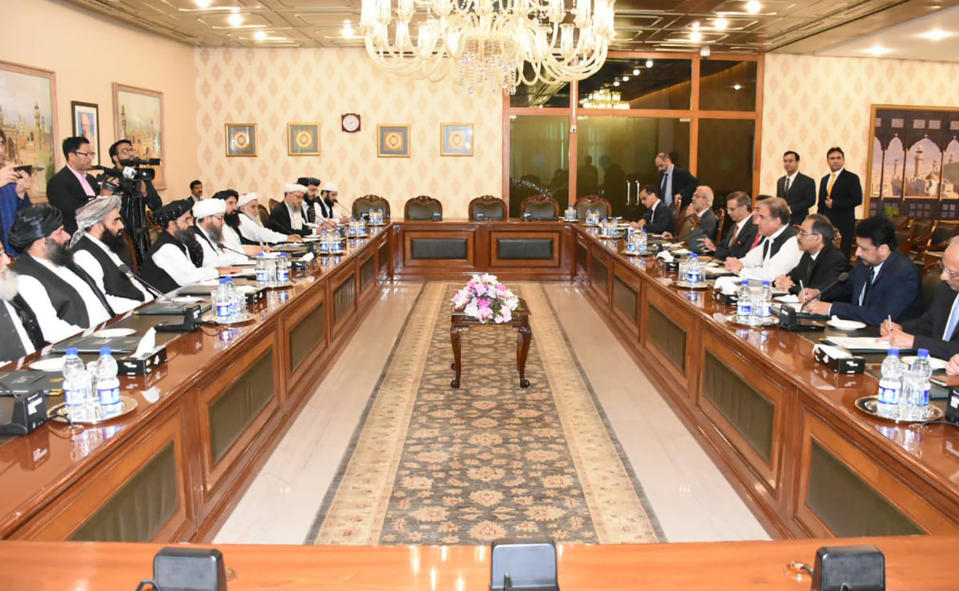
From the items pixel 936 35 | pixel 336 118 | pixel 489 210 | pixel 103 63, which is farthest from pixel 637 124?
pixel 103 63

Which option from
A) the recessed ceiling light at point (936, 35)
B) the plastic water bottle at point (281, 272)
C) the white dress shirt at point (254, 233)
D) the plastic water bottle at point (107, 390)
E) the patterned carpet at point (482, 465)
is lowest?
the patterned carpet at point (482, 465)

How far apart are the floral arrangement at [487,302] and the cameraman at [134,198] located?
2.47 m

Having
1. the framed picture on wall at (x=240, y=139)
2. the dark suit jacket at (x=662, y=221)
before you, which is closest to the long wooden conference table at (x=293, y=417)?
the dark suit jacket at (x=662, y=221)

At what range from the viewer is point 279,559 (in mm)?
1516

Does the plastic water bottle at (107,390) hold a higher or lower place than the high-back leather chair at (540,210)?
lower

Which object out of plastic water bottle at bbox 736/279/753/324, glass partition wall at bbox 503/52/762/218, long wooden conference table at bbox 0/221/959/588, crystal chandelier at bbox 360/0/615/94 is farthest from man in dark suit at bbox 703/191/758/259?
glass partition wall at bbox 503/52/762/218

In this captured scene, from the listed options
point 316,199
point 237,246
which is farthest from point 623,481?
point 316,199

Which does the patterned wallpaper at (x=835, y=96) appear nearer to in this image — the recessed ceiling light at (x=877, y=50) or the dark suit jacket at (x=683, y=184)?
the recessed ceiling light at (x=877, y=50)

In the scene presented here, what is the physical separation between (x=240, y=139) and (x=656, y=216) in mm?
6282

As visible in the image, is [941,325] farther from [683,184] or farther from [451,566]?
[683,184]

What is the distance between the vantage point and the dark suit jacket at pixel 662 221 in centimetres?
843

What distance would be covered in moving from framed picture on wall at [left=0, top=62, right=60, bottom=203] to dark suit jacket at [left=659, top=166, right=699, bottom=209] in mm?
6783

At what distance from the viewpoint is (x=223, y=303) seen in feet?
12.1

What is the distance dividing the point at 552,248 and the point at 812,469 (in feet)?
22.6
